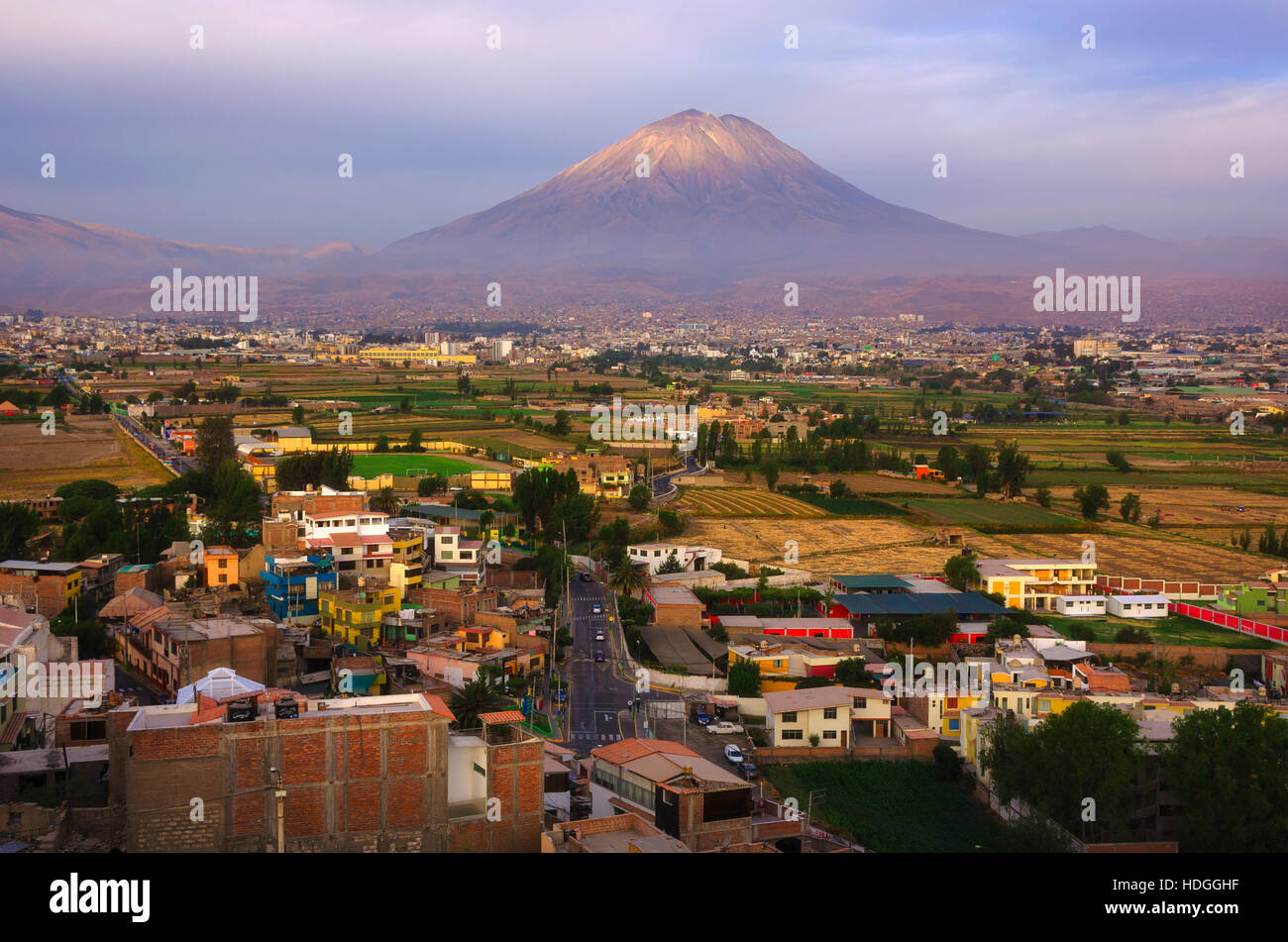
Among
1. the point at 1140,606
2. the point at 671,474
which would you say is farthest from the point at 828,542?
the point at 671,474

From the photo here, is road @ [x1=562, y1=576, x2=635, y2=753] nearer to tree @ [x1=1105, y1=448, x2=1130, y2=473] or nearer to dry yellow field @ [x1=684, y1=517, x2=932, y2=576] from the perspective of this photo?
dry yellow field @ [x1=684, y1=517, x2=932, y2=576]

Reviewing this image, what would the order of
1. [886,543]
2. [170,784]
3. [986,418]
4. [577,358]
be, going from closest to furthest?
[170,784] → [886,543] → [986,418] → [577,358]

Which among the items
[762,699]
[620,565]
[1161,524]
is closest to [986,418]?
[1161,524]

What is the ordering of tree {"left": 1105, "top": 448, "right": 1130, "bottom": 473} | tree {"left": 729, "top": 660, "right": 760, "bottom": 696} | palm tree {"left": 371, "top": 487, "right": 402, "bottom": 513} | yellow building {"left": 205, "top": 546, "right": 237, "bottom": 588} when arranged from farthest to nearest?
tree {"left": 1105, "top": 448, "right": 1130, "bottom": 473} < palm tree {"left": 371, "top": 487, "right": 402, "bottom": 513} < yellow building {"left": 205, "top": 546, "right": 237, "bottom": 588} < tree {"left": 729, "top": 660, "right": 760, "bottom": 696}

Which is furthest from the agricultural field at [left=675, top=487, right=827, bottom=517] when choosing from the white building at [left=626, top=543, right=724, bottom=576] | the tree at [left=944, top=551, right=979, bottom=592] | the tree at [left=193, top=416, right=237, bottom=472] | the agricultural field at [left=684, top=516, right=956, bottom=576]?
the tree at [left=193, top=416, right=237, bottom=472]

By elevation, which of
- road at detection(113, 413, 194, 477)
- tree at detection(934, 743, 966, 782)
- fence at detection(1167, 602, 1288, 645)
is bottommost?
tree at detection(934, 743, 966, 782)
